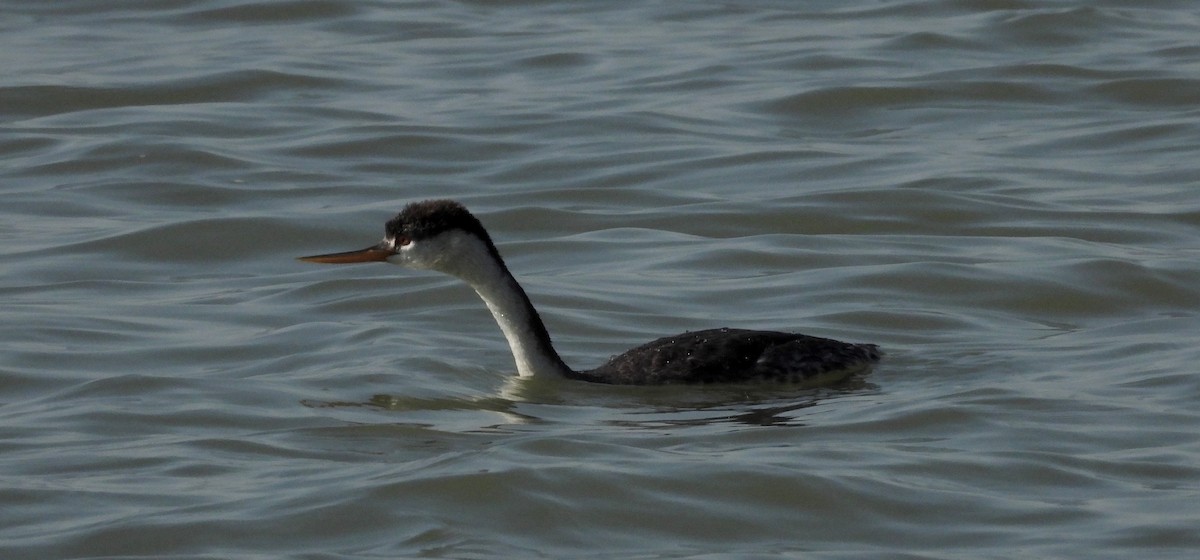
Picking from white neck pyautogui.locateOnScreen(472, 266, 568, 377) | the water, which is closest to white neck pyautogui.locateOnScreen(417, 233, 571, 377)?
white neck pyautogui.locateOnScreen(472, 266, 568, 377)

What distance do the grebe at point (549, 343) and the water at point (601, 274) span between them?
4.5 inches

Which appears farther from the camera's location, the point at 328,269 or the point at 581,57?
the point at 581,57

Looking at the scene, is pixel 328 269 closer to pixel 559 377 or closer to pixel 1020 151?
pixel 559 377

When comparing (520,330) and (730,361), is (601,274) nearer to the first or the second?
(520,330)

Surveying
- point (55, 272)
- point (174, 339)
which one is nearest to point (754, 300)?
point (174, 339)

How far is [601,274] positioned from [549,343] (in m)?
2.49

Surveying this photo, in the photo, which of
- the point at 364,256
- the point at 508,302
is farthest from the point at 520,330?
the point at 364,256

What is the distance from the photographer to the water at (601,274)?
25.4 feet

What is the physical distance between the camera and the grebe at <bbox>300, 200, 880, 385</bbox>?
9656 mm

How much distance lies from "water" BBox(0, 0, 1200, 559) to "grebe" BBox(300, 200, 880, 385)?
11 cm

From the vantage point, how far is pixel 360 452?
8594 millimetres

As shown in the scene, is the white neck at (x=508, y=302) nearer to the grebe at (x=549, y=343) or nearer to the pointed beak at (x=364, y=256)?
the grebe at (x=549, y=343)

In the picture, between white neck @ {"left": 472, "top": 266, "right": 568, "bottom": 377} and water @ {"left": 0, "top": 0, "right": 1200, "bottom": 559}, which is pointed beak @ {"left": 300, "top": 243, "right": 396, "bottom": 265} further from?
water @ {"left": 0, "top": 0, "right": 1200, "bottom": 559}

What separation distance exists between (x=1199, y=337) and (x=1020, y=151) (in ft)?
15.9
